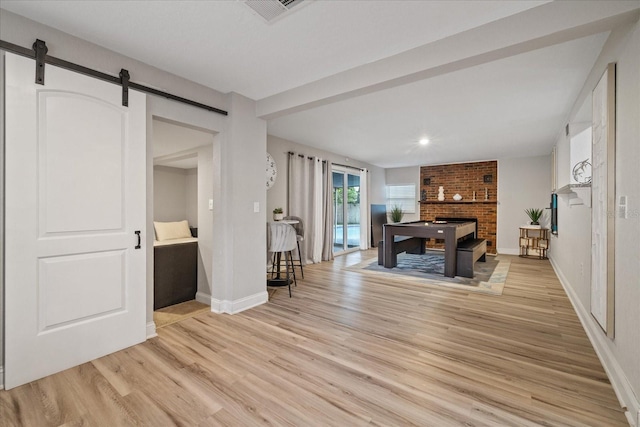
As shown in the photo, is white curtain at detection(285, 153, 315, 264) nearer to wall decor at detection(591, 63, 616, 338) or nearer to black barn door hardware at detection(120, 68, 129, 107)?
black barn door hardware at detection(120, 68, 129, 107)

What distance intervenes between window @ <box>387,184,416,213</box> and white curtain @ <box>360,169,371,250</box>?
1569 millimetres

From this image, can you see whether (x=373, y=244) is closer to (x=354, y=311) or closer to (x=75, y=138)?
(x=354, y=311)

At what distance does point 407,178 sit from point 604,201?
7125 mm

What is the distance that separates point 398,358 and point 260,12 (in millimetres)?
2611

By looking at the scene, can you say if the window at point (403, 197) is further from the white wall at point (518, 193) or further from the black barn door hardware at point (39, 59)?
the black barn door hardware at point (39, 59)

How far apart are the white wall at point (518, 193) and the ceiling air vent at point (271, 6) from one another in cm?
754

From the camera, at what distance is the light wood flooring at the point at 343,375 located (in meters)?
1.57

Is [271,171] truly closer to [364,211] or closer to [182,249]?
[182,249]

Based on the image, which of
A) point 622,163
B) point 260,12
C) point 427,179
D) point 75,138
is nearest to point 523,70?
point 622,163

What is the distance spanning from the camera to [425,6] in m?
1.80

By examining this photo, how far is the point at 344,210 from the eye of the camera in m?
7.31

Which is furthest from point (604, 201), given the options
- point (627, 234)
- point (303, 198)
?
point (303, 198)

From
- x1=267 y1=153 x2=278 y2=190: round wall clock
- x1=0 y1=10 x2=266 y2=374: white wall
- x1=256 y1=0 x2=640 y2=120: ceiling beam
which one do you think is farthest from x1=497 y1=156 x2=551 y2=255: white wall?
x1=0 y1=10 x2=266 y2=374: white wall

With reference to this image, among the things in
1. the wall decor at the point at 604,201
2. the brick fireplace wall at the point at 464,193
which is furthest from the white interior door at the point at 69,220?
Answer: the brick fireplace wall at the point at 464,193
